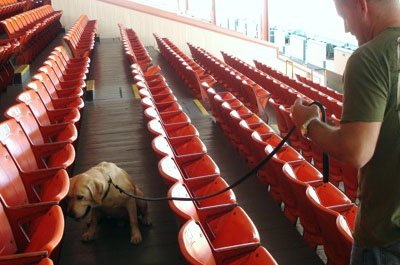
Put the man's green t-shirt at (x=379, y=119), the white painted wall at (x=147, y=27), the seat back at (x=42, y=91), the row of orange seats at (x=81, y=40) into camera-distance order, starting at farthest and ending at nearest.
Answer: the white painted wall at (x=147, y=27)
the row of orange seats at (x=81, y=40)
the seat back at (x=42, y=91)
the man's green t-shirt at (x=379, y=119)

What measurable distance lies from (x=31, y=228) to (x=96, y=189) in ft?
0.53

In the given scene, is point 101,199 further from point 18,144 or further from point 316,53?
point 316,53

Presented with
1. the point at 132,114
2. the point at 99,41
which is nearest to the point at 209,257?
the point at 132,114

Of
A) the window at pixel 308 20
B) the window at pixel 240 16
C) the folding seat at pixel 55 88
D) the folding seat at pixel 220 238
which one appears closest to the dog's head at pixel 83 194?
the folding seat at pixel 220 238

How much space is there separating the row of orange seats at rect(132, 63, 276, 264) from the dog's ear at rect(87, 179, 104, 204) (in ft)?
0.45

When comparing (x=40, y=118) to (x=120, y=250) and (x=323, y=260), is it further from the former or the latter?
(x=323, y=260)

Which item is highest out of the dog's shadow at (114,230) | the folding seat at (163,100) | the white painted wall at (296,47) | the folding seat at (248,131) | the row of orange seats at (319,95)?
the folding seat at (163,100)

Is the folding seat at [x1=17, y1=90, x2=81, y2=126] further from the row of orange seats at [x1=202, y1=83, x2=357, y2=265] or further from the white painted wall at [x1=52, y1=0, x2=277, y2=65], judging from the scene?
the white painted wall at [x1=52, y1=0, x2=277, y2=65]

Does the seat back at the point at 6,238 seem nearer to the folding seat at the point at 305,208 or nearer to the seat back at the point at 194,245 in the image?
the seat back at the point at 194,245

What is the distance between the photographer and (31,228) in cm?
89

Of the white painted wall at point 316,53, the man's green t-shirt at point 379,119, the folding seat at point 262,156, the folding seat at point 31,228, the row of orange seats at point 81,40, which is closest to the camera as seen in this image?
the man's green t-shirt at point 379,119

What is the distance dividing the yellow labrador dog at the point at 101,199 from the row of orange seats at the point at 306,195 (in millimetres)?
372

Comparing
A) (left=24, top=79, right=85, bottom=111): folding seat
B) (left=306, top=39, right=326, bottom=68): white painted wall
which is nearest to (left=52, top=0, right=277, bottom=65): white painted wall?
(left=306, top=39, right=326, bottom=68): white painted wall

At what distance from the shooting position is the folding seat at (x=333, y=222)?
87 cm
